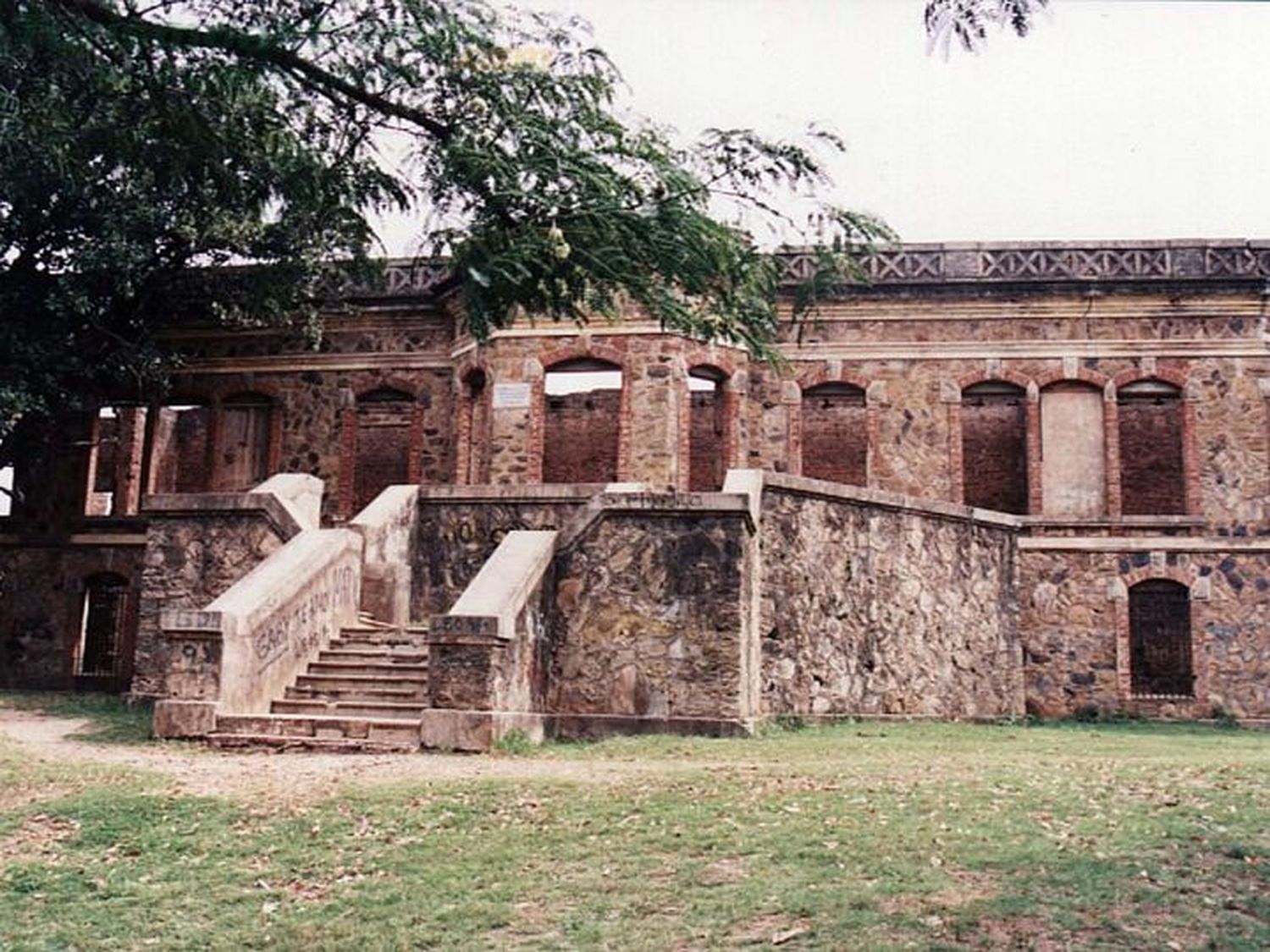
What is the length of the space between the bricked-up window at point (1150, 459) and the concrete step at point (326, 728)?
15.5 metres

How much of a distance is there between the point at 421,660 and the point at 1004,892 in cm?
744

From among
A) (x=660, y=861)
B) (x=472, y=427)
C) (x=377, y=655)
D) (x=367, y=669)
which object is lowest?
(x=660, y=861)

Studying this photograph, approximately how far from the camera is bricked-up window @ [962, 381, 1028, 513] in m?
23.3

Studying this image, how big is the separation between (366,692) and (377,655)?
2.61ft

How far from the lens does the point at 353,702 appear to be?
12.5 metres

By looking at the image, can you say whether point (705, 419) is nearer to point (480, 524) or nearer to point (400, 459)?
point (400, 459)

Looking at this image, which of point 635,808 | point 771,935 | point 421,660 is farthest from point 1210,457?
point 771,935

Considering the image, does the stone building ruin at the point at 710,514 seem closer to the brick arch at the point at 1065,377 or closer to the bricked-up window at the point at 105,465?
the brick arch at the point at 1065,377

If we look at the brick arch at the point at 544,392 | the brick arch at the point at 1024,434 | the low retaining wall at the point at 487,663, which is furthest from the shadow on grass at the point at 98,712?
the brick arch at the point at 1024,434

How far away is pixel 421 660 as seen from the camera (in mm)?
13219

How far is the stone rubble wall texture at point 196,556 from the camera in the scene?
14.8 m

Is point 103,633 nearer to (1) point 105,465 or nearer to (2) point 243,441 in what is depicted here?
(2) point 243,441

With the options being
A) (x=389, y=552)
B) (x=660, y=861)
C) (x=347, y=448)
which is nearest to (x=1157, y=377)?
(x=389, y=552)

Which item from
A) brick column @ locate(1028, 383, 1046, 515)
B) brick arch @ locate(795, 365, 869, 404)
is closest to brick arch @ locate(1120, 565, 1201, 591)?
brick column @ locate(1028, 383, 1046, 515)
